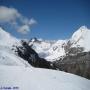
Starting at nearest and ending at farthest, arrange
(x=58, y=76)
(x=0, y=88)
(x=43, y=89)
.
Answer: (x=0, y=88) < (x=43, y=89) < (x=58, y=76)

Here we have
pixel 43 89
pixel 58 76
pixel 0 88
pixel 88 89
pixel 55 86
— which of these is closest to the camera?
pixel 0 88

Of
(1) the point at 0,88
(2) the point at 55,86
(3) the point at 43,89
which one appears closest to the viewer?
(1) the point at 0,88

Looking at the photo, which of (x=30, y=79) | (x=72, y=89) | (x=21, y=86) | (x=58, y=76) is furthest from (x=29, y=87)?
(x=58, y=76)

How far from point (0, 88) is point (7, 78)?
2.76 m

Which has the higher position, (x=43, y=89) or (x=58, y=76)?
(x=58, y=76)

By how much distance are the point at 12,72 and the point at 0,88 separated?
16.6 feet

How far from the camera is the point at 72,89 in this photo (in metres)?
19.5

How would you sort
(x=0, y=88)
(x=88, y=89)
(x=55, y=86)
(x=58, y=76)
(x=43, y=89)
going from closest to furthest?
(x=0, y=88)
(x=43, y=89)
(x=55, y=86)
(x=88, y=89)
(x=58, y=76)

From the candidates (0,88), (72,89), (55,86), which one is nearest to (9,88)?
(0,88)

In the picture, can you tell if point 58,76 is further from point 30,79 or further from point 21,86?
point 21,86

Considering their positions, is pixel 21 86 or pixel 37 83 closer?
pixel 21 86

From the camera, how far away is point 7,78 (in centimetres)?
1981

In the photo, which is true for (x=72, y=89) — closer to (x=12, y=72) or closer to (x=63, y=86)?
(x=63, y=86)

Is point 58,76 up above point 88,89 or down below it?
above
